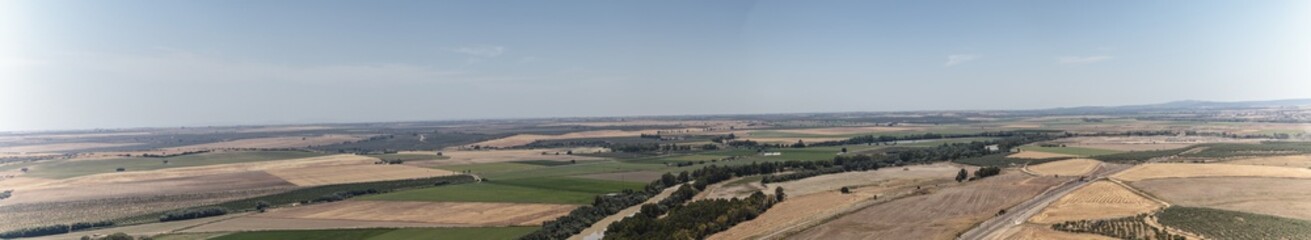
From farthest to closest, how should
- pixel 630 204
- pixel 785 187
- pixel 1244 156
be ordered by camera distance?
1. pixel 1244 156
2. pixel 785 187
3. pixel 630 204

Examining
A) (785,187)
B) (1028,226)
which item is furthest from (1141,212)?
(785,187)

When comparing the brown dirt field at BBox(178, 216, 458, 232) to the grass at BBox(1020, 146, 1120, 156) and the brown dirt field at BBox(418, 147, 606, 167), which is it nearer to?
the brown dirt field at BBox(418, 147, 606, 167)

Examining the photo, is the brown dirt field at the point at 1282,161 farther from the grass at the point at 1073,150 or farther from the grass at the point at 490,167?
the grass at the point at 490,167

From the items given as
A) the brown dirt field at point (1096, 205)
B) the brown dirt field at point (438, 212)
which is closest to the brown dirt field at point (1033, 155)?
the brown dirt field at point (1096, 205)

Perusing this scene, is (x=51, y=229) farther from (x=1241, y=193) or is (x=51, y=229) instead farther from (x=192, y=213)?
(x=1241, y=193)

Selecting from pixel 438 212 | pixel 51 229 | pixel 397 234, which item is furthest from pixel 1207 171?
pixel 51 229

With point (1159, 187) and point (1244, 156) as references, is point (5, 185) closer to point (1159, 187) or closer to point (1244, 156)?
point (1159, 187)

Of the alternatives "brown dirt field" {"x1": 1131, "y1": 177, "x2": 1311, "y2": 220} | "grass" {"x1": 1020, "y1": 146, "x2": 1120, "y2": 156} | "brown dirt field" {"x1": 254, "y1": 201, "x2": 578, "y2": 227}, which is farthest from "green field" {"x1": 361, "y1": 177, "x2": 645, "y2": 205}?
"grass" {"x1": 1020, "y1": 146, "x2": 1120, "y2": 156}
